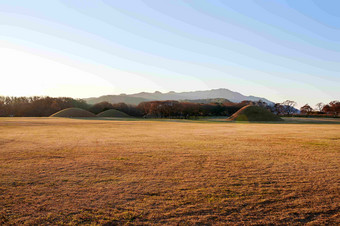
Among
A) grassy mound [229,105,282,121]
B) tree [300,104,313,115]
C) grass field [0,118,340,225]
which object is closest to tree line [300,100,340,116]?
tree [300,104,313,115]

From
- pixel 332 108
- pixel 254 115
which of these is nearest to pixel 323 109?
pixel 332 108

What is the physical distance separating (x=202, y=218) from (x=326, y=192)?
3.44 meters

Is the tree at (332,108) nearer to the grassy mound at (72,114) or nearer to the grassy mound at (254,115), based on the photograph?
the grassy mound at (254,115)

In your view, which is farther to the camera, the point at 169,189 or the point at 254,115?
the point at 254,115

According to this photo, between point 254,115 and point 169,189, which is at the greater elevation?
point 254,115

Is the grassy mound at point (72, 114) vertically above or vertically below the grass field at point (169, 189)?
above

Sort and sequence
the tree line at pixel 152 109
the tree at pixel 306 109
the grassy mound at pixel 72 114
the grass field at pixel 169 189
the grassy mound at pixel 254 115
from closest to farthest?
the grass field at pixel 169 189 → the grassy mound at pixel 254 115 → the grassy mound at pixel 72 114 → the tree line at pixel 152 109 → the tree at pixel 306 109

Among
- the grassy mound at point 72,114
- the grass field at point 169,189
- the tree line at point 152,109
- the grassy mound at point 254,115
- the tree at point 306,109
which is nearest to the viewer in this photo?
the grass field at point 169,189

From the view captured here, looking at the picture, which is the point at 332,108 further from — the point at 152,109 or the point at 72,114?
the point at 72,114

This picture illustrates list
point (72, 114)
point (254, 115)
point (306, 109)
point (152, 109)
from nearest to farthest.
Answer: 1. point (254, 115)
2. point (72, 114)
3. point (152, 109)
4. point (306, 109)

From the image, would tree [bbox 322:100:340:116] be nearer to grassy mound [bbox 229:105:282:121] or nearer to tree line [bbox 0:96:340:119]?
tree line [bbox 0:96:340:119]

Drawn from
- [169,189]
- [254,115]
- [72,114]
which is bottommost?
[169,189]

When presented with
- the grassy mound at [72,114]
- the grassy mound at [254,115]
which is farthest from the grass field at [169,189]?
the grassy mound at [72,114]

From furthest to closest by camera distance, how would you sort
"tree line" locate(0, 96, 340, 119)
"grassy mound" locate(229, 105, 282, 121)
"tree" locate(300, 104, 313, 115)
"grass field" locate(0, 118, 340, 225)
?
"tree" locate(300, 104, 313, 115) → "tree line" locate(0, 96, 340, 119) → "grassy mound" locate(229, 105, 282, 121) → "grass field" locate(0, 118, 340, 225)
